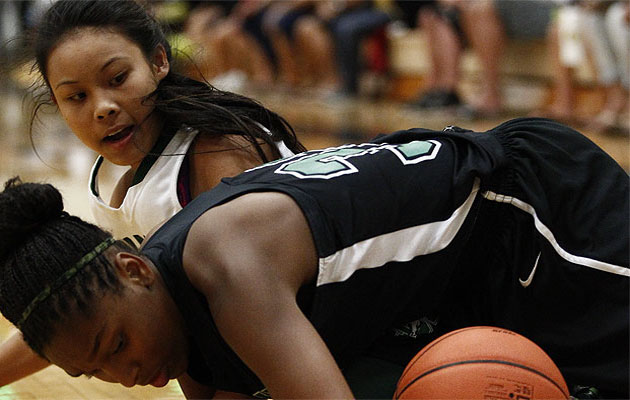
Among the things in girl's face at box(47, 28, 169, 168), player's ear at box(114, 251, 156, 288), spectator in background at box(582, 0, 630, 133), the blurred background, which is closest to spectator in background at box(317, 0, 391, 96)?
the blurred background

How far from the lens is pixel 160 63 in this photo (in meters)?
2.00

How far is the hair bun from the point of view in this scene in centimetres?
130

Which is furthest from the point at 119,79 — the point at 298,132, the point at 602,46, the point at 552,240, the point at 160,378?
the point at 298,132

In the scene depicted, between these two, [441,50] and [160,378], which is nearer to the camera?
[160,378]

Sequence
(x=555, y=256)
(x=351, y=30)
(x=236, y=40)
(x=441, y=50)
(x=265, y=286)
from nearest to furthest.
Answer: (x=265, y=286), (x=555, y=256), (x=441, y=50), (x=351, y=30), (x=236, y=40)

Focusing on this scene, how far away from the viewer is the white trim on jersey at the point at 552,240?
1.46 m

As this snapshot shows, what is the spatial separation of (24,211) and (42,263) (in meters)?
0.09

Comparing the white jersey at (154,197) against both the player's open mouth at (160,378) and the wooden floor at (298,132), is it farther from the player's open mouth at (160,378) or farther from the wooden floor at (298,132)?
the wooden floor at (298,132)

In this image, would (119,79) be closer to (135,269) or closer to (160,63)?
(160,63)

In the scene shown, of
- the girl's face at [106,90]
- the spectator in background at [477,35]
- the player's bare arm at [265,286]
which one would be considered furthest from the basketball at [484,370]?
the spectator in background at [477,35]

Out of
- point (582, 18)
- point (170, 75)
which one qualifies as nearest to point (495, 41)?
point (582, 18)

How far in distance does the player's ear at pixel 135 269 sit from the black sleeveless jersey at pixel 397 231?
0.07ft

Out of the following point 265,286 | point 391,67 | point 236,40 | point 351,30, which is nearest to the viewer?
point 265,286

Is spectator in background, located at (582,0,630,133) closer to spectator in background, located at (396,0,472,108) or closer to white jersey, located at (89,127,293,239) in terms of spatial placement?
spectator in background, located at (396,0,472,108)
